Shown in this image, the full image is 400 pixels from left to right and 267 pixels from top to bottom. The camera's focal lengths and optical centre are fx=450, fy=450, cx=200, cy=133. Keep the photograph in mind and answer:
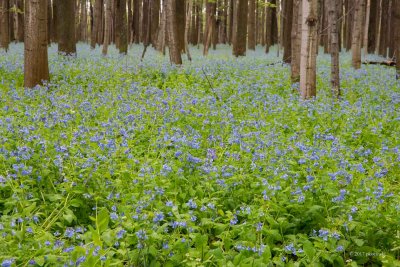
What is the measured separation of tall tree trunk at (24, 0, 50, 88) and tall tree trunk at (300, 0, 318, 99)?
5.19m

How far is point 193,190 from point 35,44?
655 centimetres

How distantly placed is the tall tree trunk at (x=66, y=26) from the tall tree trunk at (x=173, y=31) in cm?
311

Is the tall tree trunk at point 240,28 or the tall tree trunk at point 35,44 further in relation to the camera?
the tall tree trunk at point 240,28

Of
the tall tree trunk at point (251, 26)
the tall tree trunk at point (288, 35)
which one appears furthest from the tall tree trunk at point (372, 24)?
the tall tree trunk at point (288, 35)

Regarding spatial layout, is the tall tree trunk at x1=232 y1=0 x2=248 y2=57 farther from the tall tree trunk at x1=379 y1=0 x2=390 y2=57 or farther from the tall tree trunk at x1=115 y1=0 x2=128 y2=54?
the tall tree trunk at x1=379 y1=0 x2=390 y2=57

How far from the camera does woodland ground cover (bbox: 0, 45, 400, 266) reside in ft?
10.3

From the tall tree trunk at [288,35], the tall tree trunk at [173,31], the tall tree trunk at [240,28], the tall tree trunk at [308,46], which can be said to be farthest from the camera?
the tall tree trunk at [240,28]

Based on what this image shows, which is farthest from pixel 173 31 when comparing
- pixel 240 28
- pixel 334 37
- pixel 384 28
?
pixel 384 28

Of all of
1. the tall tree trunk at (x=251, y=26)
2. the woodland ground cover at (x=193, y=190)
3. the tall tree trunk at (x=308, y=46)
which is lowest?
the woodland ground cover at (x=193, y=190)

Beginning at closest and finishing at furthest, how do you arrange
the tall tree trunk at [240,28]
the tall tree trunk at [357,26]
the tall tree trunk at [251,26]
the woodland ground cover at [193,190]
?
1. the woodland ground cover at [193,190]
2. the tall tree trunk at [357,26]
3. the tall tree trunk at [240,28]
4. the tall tree trunk at [251,26]

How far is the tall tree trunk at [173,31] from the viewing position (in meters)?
12.6

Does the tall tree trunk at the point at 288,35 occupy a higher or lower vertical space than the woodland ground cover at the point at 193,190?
higher

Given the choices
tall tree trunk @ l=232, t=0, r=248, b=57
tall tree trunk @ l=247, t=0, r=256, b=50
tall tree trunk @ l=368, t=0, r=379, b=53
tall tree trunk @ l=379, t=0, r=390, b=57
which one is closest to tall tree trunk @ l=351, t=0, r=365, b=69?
tall tree trunk @ l=232, t=0, r=248, b=57

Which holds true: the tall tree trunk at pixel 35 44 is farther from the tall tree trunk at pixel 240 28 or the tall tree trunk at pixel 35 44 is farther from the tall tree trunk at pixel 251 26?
the tall tree trunk at pixel 251 26
